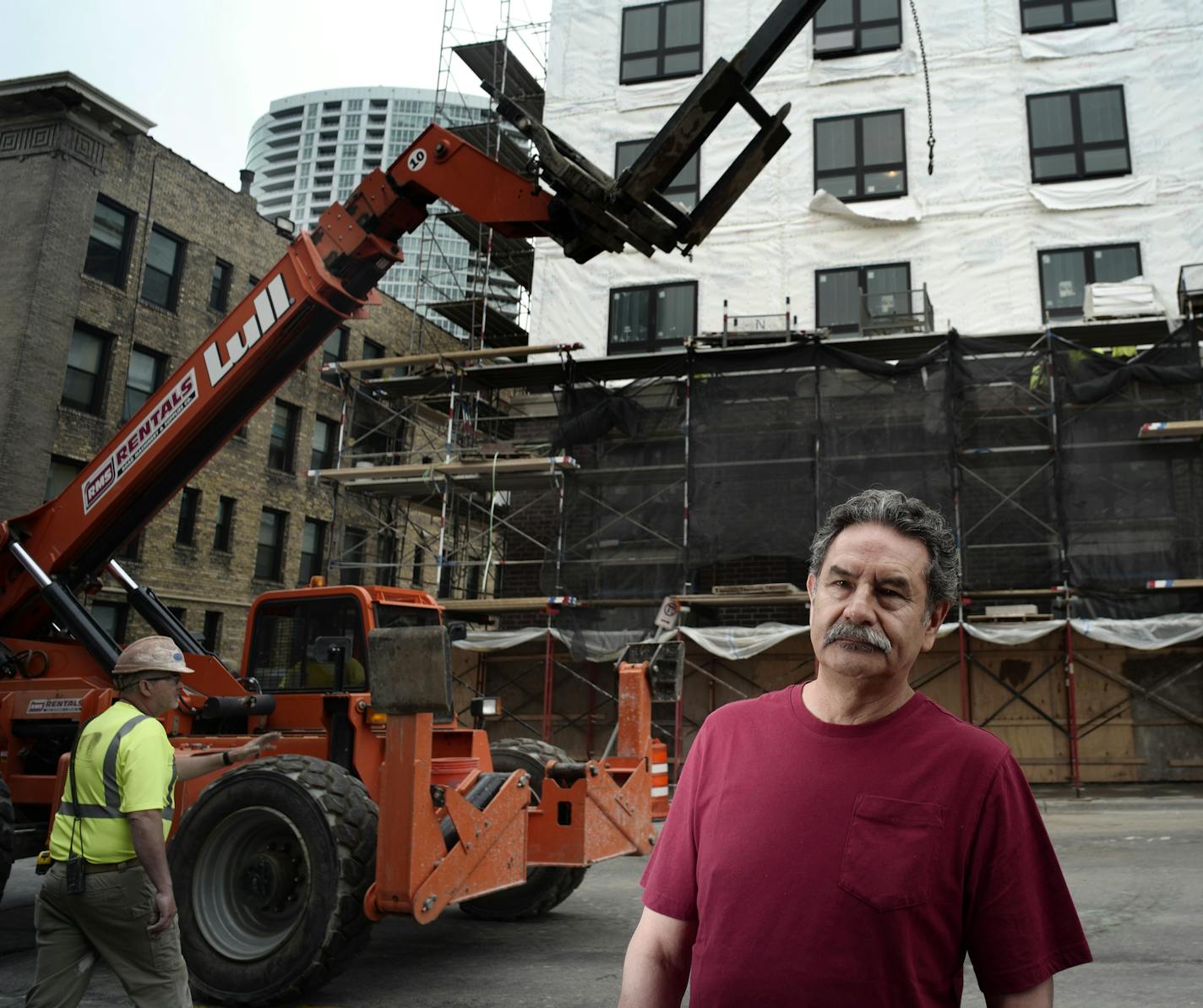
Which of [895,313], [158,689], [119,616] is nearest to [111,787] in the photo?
[158,689]

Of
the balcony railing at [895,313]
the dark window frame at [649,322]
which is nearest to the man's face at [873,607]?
the balcony railing at [895,313]

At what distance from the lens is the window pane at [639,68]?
76.2ft

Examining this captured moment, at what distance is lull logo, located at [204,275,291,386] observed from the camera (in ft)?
28.9

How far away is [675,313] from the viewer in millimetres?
21562

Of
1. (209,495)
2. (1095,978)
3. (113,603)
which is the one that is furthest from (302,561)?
(1095,978)

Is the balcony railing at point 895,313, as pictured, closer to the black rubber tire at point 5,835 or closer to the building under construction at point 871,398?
the building under construction at point 871,398

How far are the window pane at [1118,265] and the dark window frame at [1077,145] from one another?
1665 millimetres

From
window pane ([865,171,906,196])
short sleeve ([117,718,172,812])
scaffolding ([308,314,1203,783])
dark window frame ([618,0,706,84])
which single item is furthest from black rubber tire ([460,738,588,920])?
dark window frame ([618,0,706,84])

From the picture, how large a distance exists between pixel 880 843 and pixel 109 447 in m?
8.59

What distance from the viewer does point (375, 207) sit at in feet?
29.5

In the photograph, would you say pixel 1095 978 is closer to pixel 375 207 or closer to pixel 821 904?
pixel 821 904

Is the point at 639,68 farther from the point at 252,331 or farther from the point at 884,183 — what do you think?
the point at 252,331

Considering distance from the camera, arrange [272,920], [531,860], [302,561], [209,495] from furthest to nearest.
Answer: [302,561], [209,495], [531,860], [272,920]

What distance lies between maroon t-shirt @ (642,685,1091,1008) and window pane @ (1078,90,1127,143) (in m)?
21.6
